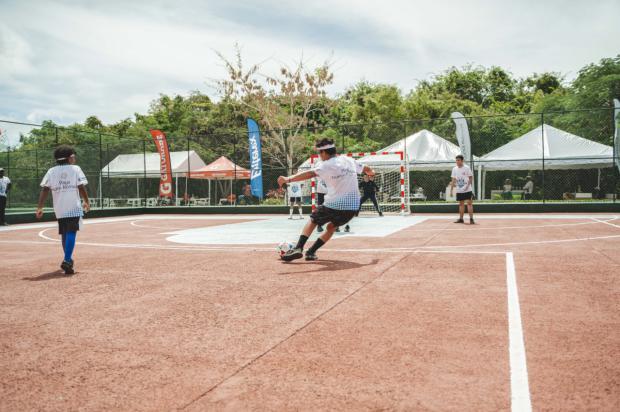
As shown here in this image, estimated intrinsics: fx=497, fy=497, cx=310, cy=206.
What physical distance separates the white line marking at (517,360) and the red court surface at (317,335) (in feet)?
0.04

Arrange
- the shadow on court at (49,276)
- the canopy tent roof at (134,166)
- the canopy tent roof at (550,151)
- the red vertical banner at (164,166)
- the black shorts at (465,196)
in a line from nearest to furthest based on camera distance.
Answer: the shadow on court at (49,276) → the black shorts at (465,196) → the canopy tent roof at (550,151) → the red vertical banner at (164,166) → the canopy tent roof at (134,166)

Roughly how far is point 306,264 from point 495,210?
15.8 m

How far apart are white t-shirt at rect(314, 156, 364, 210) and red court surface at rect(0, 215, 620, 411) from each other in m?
0.87

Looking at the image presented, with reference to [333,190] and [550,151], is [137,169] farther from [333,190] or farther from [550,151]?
[333,190]

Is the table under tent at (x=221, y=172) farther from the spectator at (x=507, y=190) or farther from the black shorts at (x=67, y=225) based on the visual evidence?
the black shorts at (x=67, y=225)

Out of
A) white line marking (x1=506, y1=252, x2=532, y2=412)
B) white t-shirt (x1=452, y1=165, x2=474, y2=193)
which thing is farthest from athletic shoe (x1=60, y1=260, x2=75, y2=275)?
white t-shirt (x1=452, y1=165, x2=474, y2=193)

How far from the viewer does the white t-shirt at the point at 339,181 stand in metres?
7.17

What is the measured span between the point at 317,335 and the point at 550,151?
24.2m

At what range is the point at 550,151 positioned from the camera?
24531 mm

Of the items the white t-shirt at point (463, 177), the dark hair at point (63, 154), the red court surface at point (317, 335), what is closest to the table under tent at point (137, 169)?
the white t-shirt at point (463, 177)

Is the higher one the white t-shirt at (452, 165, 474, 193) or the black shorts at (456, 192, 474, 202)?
the white t-shirt at (452, 165, 474, 193)

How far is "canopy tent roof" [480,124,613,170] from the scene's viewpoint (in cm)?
2391

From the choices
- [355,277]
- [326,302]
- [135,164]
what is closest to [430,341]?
[326,302]

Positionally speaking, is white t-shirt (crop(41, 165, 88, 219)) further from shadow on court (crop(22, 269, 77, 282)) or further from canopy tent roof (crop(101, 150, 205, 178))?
canopy tent roof (crop(101, 150, 205, 178))
